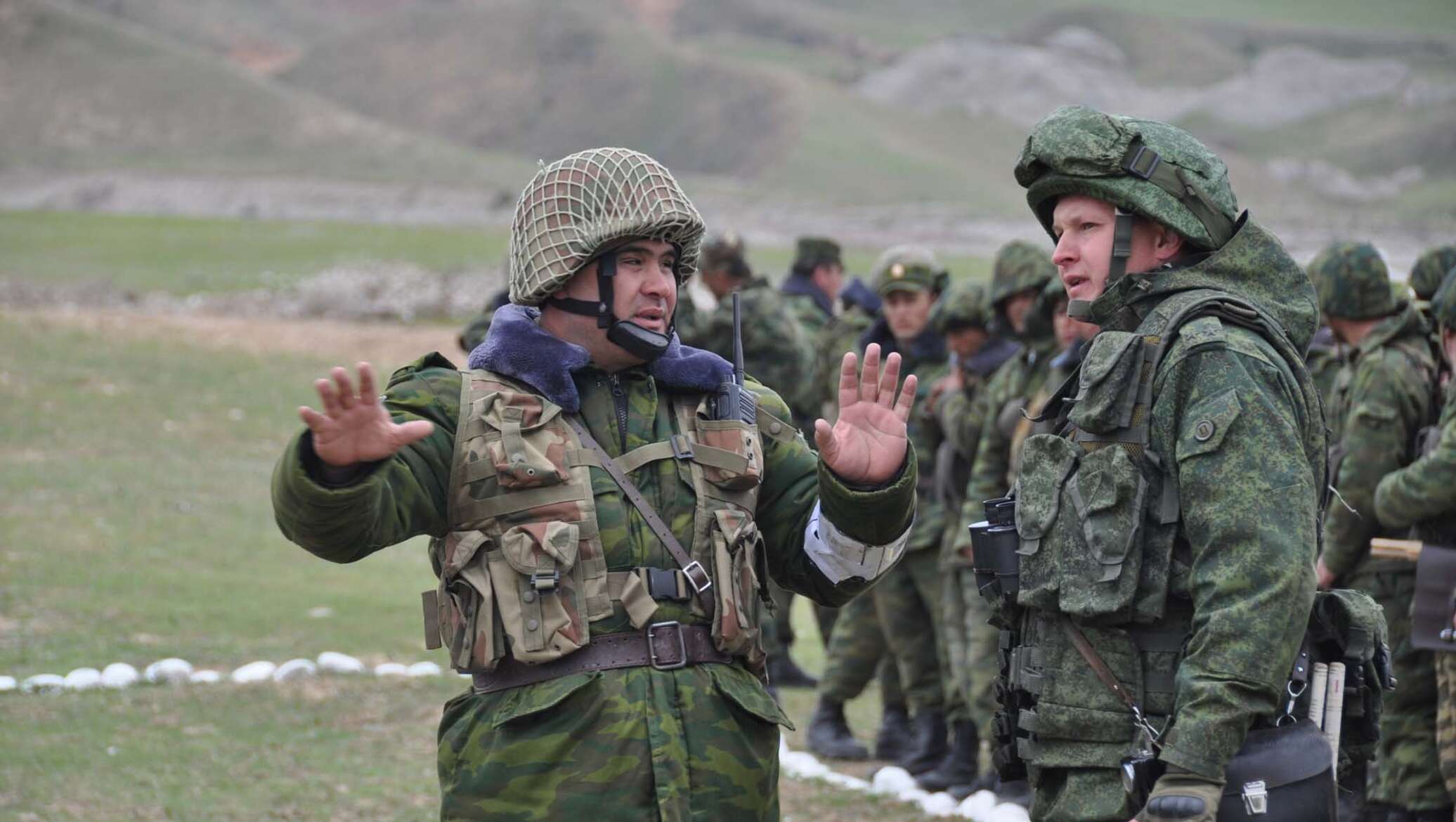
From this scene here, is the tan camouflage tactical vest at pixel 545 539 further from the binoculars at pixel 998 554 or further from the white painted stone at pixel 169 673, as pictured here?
the white painted stone at pixel 169 673

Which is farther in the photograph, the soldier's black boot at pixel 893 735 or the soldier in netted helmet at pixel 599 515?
the soldier's black boot at pixel 893 735

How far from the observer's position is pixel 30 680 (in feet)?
31.0

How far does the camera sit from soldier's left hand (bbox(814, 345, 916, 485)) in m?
3.84

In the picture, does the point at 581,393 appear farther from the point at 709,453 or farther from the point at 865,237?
the point at 865,237

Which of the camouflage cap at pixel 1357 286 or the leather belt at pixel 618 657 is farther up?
the camouflage cap at pixel 1357 286

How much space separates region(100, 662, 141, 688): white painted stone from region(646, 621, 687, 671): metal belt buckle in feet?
21.2

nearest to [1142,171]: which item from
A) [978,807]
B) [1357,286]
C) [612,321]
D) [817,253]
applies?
[612,321]

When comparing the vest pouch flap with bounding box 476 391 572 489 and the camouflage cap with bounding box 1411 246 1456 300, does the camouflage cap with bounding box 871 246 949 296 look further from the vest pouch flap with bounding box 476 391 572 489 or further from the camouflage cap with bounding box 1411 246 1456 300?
the vest pouch flap with bounding box 476 391 572 489

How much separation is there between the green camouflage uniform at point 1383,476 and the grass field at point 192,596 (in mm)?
2158

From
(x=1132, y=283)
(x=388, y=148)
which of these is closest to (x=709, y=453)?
(x=1132, y=283)

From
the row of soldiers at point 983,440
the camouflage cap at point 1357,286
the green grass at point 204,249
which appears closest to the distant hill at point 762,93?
the green grass at point 204,249

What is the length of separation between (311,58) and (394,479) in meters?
100

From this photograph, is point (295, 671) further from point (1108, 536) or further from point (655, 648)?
point (1108, 536)

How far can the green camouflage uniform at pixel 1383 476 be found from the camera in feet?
22.1
